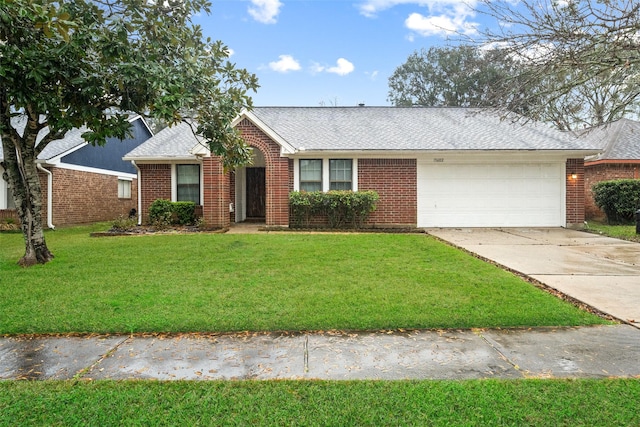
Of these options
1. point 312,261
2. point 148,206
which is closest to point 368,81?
point 148,206

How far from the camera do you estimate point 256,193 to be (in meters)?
15.9

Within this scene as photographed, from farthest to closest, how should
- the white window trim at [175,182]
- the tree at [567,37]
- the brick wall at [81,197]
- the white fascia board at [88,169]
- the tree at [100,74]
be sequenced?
the brick wall at [81,197]
the white fascia board at [88,169]
the white window trim at [175,182]
the tree at [100,74]
the tree at [567,37]

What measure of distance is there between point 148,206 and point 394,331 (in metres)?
12.1

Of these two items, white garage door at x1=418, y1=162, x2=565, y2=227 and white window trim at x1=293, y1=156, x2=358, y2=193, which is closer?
white window trim at x1=293, y1=156, x2=358, y2=193

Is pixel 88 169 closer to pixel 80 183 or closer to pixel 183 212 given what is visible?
pixel 80 183

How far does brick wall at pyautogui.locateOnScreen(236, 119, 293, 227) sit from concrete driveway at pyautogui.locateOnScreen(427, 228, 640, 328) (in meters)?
4.88

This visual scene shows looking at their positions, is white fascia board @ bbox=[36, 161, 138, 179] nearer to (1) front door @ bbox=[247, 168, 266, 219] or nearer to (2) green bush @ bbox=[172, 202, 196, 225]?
(2) green bush @ bbox=[172, 202, 196, 225]

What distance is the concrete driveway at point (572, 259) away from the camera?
5043 mm

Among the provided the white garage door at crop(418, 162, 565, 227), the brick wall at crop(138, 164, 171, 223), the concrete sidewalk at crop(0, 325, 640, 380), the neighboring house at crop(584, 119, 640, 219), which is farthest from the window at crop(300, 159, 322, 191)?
the neighboring house at crop(584, 119, 640, 219)

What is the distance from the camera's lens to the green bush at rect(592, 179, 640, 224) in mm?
13594

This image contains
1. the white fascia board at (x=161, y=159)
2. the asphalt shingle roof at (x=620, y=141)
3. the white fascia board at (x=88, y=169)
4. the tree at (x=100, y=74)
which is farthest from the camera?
the asphalt shingle roof at (x=620, y=141)

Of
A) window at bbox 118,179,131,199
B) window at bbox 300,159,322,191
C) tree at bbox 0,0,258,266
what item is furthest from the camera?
window at bbox 118,179,131,199

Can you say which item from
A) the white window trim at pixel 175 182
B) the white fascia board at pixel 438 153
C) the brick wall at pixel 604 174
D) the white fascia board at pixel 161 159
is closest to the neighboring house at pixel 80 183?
the white fascia board at pixel 161 159

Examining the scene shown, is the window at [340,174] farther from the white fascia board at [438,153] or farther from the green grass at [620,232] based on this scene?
the green grass at [620,232]
